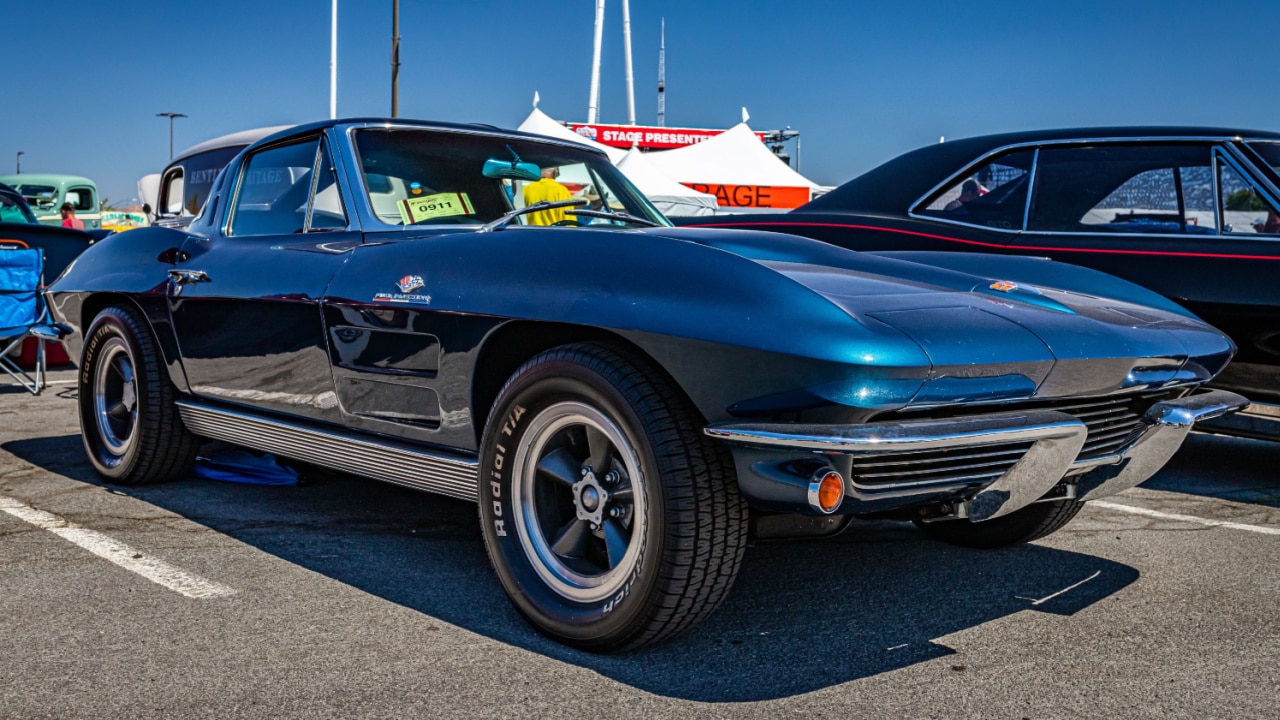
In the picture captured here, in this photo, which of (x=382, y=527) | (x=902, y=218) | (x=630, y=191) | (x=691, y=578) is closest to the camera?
(x=691, y=578)

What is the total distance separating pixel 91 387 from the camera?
4.61 m

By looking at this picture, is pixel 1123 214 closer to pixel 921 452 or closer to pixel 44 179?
pixel 921 452

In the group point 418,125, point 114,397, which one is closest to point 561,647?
point 418,125

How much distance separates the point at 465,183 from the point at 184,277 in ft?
3.69

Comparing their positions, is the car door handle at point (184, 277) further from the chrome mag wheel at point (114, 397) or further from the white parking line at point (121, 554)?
the white parking line at point (121, 554)

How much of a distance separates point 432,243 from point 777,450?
1.23m

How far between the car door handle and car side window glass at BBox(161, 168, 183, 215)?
9.97 metres

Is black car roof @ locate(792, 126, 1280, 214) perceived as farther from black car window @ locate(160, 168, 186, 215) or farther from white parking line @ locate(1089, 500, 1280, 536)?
black car window @ locate(160, 168, 186, 215)

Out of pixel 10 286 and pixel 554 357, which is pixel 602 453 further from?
pixel 10 286

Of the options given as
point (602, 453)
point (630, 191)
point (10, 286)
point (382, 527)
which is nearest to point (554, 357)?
point (602, 453)

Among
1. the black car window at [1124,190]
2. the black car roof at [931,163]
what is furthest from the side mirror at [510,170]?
the black car window at [1124,190]

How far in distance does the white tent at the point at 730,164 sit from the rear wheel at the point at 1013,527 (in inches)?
847

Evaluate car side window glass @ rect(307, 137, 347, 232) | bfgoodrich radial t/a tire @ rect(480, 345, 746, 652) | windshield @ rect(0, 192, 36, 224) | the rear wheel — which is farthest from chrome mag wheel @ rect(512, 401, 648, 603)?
windshield @ rect(0, 192, 36, 224)

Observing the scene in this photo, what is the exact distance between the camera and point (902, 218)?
5.27m
